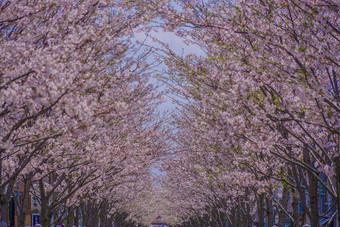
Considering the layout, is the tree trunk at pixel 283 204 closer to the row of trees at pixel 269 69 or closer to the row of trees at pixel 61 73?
the row of trees at pixel 269 69

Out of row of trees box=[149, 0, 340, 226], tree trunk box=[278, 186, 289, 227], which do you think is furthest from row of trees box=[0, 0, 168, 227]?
tree trunk box=[278, 186, 289, 227]

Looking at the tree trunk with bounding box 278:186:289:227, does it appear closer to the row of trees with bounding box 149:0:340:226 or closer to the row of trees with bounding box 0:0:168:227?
the row of trees with bounding box 149:0:340:226

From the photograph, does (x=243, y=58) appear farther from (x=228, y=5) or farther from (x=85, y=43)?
(x=85, y=43)

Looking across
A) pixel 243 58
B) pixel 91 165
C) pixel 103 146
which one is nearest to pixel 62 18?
pixel 243 58

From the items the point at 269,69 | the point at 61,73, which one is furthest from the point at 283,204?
the point at 61,73

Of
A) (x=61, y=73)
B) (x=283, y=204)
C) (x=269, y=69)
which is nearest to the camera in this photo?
(x=61, y=73)

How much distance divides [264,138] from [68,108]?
549 cm

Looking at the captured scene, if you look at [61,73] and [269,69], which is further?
[269,69]

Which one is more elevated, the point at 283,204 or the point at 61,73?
the point at 61,73

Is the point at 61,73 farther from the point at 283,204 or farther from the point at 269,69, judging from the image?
the point at 283,204

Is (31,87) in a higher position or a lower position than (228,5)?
lower

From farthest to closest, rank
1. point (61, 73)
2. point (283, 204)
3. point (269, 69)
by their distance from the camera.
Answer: point (283, 204) < point (269, 69) < point (61, 73)

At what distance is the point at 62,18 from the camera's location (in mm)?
9352

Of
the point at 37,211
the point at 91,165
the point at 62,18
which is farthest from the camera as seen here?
the point at 37,211
